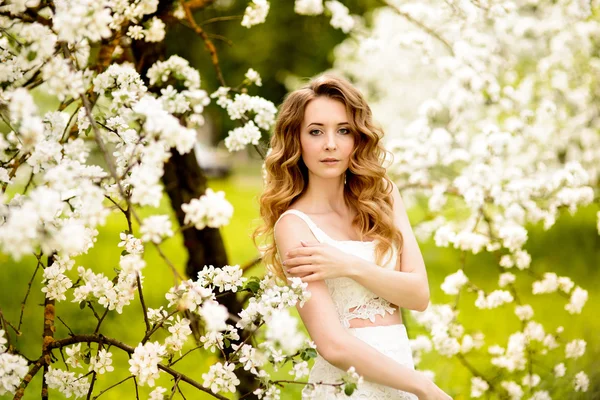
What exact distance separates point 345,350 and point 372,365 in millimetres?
99

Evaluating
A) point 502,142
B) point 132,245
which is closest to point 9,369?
point 132,245

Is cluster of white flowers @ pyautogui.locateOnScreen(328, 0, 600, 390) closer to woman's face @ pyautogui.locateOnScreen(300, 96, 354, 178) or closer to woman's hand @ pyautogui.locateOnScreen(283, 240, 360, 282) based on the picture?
woman's face @ pyautogui.locateOnScreen(300, 96, 354, 178)

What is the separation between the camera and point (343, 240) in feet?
7.87

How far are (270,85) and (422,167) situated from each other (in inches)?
614

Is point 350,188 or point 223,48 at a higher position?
point 223,48

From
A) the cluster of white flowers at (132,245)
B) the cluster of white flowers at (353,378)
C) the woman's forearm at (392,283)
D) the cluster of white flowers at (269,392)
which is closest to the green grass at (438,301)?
the woman's forearm at (392,283)

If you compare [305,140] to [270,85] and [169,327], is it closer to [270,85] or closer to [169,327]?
[169,327]

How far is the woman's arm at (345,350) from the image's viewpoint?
2053 millimetres

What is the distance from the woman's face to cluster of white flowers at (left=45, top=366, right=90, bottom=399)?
109cm

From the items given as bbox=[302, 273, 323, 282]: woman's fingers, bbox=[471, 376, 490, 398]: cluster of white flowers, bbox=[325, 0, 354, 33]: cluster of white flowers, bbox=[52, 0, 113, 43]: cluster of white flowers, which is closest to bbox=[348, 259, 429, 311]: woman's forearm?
bbox=[302, 273, 323, 282]: woman's fingers

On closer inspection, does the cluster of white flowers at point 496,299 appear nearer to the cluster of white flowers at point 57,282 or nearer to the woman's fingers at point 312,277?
the woman's fingers at point 312,277

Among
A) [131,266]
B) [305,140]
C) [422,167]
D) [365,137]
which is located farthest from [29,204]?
[422,167]

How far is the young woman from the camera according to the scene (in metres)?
2.10

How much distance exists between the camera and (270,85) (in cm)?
1950
